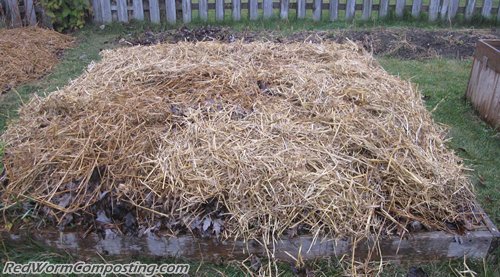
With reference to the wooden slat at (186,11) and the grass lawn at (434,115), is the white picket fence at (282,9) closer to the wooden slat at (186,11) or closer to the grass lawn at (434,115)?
the wooden slat at (186,11)

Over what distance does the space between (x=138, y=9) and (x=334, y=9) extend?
12.0 ft

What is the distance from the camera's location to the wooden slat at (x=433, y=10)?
26.9 feet

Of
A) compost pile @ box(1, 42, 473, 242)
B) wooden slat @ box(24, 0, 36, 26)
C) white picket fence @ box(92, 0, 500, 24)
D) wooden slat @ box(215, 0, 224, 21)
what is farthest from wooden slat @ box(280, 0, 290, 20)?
compost pile @ box(1, 42, 473, 242)

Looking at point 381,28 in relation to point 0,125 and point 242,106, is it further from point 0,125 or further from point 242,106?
point 0,125

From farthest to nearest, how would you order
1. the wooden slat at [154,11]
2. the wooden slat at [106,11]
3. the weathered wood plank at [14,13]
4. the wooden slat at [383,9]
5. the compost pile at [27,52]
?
1. the wooden slat at [383,9]
2. the wooden slat at [154,11]
3. the wooden slat at [106,11]
4. the weathered wood plank at [14,13]
5. the compost pile at [27,52]

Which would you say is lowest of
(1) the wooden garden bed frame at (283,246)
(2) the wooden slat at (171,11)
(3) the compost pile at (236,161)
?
(1) the wooden garden bed frame at (283,246)

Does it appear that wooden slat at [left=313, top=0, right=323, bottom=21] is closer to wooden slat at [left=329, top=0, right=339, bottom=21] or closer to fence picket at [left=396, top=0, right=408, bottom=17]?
wooden slat at [left=329, top=0, right=339, bottom=21]

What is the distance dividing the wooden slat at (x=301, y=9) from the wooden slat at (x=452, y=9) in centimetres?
271

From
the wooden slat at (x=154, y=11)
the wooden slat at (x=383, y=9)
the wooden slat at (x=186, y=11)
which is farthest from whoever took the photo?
the wooden slat at (x=383, y=9)

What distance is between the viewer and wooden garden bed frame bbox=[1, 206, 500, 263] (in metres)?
2.66

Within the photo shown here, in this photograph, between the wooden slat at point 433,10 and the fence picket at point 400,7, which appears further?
the fence picket at point 400,7

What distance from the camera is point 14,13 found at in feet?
24.3

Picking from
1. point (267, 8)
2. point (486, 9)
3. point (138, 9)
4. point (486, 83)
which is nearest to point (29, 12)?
point (138, 9)

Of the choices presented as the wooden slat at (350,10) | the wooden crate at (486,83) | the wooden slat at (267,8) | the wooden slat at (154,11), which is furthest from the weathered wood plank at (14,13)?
the wooden crate at (486,83)
